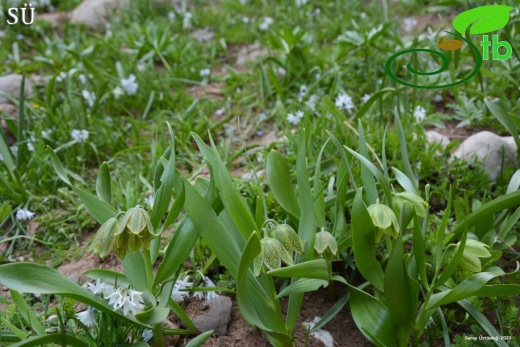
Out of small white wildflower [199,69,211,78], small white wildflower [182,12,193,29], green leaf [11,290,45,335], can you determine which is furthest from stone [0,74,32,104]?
green leaf [11,290,45,335]

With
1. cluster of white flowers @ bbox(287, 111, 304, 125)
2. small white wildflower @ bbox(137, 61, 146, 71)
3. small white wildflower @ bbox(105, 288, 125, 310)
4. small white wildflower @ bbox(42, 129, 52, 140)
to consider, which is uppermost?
small white wildflower @ bbox(105, 288, 125, 310)

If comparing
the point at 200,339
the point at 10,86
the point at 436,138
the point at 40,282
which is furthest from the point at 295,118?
the point at 10,86

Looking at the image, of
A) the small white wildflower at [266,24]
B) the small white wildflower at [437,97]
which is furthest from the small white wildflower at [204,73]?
the small white wildflower at [437,97]

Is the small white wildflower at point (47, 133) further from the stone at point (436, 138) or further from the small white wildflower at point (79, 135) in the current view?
the stone at point (436, 138)

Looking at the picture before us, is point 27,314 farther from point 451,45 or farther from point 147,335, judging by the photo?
point 451,45

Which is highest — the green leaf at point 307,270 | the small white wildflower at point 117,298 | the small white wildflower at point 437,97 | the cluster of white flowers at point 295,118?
the green leaf at point 307,270

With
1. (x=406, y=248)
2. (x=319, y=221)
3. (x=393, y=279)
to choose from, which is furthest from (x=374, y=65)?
(x=393, y=279)

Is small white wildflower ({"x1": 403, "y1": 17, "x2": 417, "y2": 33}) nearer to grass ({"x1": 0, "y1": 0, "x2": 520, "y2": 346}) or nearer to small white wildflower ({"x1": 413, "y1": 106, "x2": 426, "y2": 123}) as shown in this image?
grass ({"x1": 0, "y1": 0, "x2": 520, "y2": 346})
